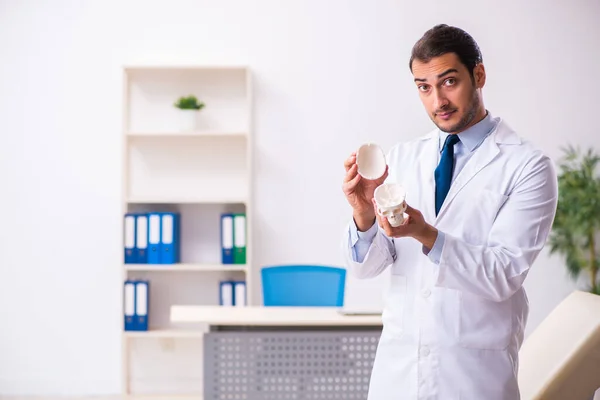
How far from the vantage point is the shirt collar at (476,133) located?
171 centimetres

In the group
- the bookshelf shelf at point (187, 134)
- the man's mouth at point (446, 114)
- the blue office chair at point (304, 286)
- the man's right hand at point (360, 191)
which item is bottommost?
the blue office chair at point (304, 286)

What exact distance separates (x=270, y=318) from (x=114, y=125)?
2.12 m

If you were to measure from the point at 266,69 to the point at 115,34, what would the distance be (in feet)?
3.04

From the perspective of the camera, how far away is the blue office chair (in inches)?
146

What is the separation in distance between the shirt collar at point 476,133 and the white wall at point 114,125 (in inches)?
122

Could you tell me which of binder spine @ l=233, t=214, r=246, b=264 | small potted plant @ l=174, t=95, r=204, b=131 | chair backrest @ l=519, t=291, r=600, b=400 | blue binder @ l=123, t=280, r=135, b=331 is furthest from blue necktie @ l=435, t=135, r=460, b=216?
blue binder @ l=123, t=280, r=135, b=331

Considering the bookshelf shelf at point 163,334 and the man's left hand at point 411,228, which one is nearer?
the man's left hand at point 411,228

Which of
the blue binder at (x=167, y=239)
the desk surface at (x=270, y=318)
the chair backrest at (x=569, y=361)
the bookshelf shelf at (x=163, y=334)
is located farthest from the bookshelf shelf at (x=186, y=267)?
the chair backrest at (x=569, y=361)

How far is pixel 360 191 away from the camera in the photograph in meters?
1.63

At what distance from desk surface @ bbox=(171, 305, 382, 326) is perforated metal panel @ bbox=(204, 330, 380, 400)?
0.06m

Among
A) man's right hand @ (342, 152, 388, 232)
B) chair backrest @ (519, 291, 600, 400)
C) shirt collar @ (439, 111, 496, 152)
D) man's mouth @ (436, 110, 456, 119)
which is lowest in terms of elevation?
chair backrest @ (519, 291, 600, 400)

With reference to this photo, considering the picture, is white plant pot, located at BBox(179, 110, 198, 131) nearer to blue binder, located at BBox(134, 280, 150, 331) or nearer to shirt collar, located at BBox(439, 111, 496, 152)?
blue binder, located at BBox(134, 280, 150, 331)

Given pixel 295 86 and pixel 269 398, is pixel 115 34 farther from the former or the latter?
pixel 269 398

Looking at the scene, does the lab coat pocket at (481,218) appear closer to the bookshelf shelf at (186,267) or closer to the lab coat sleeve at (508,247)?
the lab coat sleeve at (508,247)
